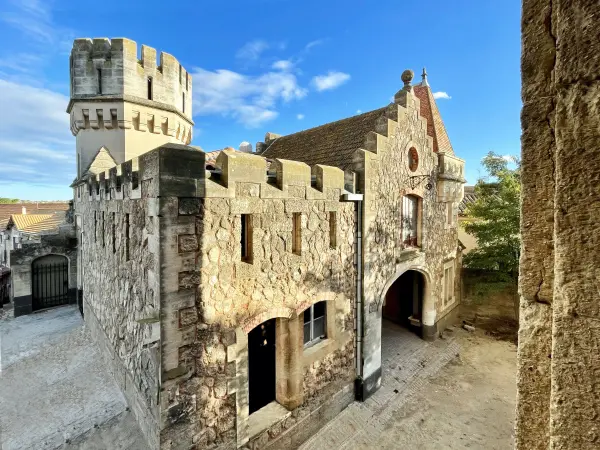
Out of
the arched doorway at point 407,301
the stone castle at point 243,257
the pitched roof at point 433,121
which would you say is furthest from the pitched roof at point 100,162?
the pitched roof at point 433,121

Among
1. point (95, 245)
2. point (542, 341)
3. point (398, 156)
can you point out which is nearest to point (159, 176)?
point (542, 341)

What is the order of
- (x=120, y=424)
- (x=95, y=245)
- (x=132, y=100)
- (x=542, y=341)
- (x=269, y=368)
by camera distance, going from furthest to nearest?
(x=132, y=100), (x=95, y=245), (x=269, y=368), (x=120, y=424), (x=542, y=341)

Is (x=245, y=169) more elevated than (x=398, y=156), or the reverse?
(x=398, y=156)

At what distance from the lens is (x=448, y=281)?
12.1 meters

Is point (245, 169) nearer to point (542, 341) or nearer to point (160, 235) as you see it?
point (160, 235)

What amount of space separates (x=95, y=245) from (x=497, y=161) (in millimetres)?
15158

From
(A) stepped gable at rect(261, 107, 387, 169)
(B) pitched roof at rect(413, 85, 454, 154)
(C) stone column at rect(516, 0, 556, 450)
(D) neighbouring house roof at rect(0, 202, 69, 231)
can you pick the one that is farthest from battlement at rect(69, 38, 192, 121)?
(D) neighbouring house roof at rect(0, 202, 69, 231)

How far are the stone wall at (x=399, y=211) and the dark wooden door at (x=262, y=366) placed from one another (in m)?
2.53

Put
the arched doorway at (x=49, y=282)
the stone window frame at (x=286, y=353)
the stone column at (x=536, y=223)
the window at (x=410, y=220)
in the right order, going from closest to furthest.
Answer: the stone column at (x=536, y=223) → the stone window frame at (x=286, y=353) → the window at (x=410, y=220) → the arched doorway at (x=49, y=282)

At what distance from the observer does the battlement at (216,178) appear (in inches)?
159

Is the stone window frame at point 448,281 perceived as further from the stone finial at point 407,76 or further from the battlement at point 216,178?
the battlement at point 216,178

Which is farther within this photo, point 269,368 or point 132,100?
point 132,100

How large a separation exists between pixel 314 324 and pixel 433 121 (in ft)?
31.9

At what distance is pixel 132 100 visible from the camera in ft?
34.4
